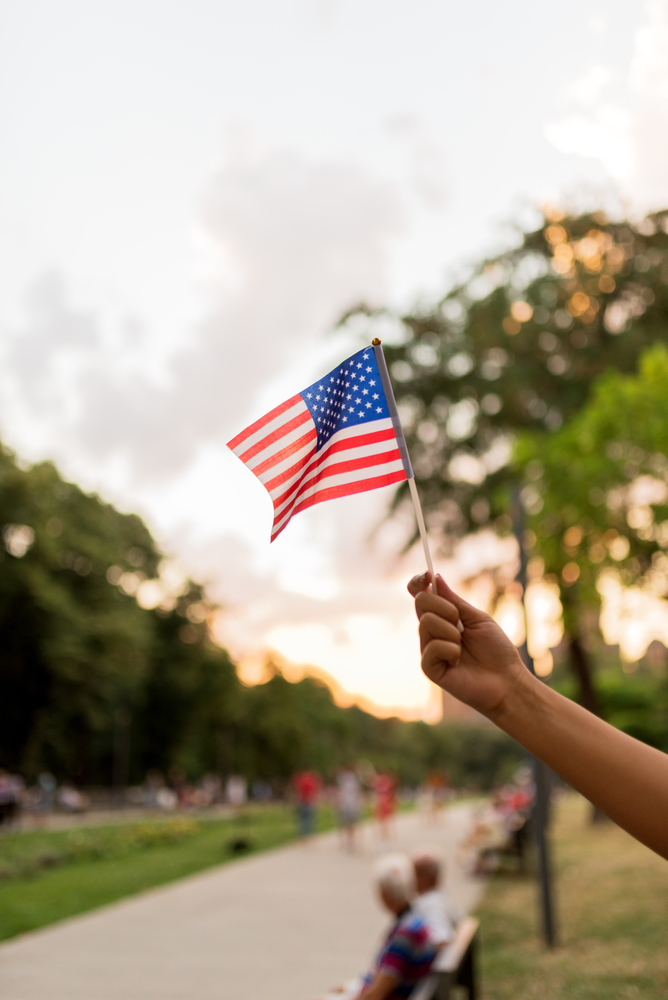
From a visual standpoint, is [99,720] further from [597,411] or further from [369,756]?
[369,756]

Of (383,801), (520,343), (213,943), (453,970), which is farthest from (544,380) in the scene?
(453,970)

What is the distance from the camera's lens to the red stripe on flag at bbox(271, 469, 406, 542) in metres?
3.29

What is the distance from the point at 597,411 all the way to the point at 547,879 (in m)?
6.82

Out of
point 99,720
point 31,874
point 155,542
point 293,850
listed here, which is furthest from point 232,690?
point 31,874

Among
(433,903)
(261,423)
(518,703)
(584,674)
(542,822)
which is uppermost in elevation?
(584,674)

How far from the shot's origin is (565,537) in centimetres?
1416

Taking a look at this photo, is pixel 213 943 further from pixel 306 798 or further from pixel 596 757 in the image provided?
pixel 306 798

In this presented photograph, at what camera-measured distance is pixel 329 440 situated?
343 centimetres

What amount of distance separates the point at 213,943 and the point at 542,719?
29.5 feet

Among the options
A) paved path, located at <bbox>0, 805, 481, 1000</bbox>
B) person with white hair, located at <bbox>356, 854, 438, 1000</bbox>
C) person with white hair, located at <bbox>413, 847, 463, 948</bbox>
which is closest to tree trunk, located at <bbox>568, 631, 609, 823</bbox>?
paved path, located at <bbox>0, 805, 481, 1000</bbox>

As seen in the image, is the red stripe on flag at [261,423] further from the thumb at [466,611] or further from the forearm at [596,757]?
the forearm at [596,757]

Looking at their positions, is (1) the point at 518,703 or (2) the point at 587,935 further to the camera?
(2) the point at 587,935

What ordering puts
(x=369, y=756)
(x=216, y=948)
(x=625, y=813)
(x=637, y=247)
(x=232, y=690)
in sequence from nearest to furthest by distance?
1. (x=625, y=813)
2. (x=216, y=948)
3. (x=637, y=247)
4. (x=232, y=690)
5. (x=369, y=756)

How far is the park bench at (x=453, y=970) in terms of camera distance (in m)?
4.57
